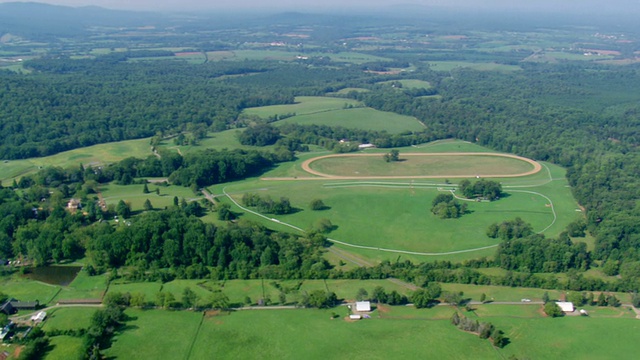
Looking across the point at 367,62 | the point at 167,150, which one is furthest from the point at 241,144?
the point at 367,62

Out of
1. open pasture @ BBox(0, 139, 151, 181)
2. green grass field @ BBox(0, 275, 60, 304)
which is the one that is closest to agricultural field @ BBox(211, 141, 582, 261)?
green grass field @ BBox(0, 275, 60, 304)

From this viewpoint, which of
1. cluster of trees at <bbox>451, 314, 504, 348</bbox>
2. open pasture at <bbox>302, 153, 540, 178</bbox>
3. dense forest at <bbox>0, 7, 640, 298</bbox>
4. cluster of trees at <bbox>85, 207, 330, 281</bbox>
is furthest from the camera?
open pasture at <bbox>302, 153, 540, 178</bbox>

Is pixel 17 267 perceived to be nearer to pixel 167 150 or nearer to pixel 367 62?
pixel 167 150

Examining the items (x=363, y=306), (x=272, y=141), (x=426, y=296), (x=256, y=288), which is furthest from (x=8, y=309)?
(x=272, y=141)

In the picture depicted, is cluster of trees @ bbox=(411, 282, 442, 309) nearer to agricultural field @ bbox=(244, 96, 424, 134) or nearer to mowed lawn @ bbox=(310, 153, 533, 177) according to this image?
mowed lawn @ bbox=(310, 153, 533, 177)

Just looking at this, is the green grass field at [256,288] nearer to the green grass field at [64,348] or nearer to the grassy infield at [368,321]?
the grassy infield at [368,321]

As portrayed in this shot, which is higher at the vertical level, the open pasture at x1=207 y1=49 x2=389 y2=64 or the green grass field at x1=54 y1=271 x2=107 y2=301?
the open pasture at x1=207 y1=49 x2=389 y2=64

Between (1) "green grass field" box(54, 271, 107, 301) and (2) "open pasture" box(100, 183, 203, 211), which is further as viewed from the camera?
(2) "open pasture" box(100, 183, 203, 211)

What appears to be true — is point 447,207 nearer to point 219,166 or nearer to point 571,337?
point 571,337
